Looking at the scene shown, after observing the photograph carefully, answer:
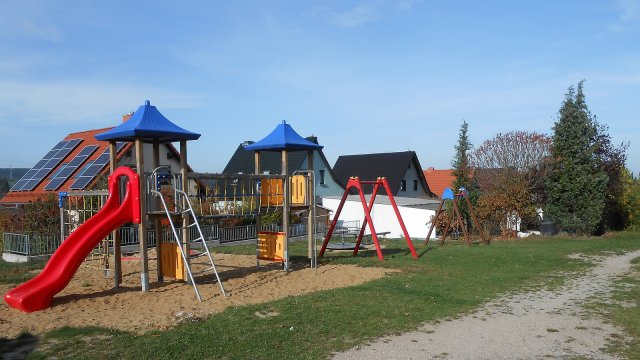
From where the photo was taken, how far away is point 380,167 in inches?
1670

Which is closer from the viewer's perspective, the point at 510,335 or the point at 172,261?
the point at 510,335

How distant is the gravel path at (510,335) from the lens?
6512 millimetres

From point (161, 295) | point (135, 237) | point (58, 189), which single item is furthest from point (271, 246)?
point (58, 189)

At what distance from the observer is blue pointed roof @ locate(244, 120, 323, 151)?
14.1m

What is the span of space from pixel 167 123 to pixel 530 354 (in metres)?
8.19

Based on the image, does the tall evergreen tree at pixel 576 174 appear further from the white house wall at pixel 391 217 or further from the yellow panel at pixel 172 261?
the yellow panel at pixel 172 261

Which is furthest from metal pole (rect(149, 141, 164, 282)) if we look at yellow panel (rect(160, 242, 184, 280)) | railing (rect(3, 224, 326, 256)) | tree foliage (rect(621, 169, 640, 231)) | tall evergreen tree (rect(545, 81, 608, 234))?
tree foliage (rect(621, 169, 640, 231))

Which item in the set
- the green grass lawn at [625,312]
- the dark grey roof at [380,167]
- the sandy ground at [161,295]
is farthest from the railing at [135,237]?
the dark grey roof at [380,167]

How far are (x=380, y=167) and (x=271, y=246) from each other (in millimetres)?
29295

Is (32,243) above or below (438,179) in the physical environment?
below

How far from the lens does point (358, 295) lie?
1003cm

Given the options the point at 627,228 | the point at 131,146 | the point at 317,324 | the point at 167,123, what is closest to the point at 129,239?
the point at 131,146

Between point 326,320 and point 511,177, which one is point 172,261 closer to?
point 326,320

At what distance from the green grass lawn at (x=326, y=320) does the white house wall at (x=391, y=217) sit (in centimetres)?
1278
